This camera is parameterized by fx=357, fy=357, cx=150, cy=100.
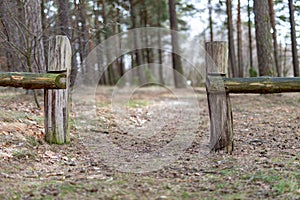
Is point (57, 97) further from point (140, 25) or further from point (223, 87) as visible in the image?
point (140, 25)

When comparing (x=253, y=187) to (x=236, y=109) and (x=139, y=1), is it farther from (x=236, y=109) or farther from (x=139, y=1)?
(x=139, y=1)

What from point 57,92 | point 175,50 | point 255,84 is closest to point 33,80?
point 57,92

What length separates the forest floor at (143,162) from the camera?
377 centimetres

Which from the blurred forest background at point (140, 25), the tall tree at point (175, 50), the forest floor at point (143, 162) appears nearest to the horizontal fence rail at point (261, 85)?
the forest floor at point (143, 162)

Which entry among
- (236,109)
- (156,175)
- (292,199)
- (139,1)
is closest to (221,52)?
(156,175)

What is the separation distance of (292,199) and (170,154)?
2.33 meters

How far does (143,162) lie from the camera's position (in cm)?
509

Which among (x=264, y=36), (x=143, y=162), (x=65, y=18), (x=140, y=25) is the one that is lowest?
(x=143, y=162)

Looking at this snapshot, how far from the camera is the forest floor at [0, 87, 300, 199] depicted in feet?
12.4

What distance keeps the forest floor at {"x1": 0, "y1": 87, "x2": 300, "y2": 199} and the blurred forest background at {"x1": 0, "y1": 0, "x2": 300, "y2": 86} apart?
194 cm

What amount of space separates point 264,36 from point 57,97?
8.83m

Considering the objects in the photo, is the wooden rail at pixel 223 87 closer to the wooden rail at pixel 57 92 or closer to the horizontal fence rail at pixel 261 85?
the horizontal fence rail at pixel 261 85

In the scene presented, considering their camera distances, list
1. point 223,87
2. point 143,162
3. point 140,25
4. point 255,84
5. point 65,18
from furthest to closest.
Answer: point 140,25
point 65,18
point 255,84
point 223,87
point 143,162

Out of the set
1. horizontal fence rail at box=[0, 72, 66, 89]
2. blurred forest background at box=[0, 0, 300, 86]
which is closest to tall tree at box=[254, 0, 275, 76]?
blurred forest background at box=[0, 0, 300, 86]
